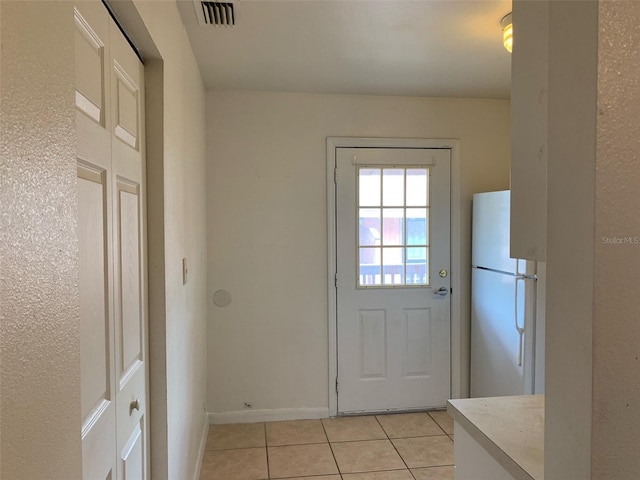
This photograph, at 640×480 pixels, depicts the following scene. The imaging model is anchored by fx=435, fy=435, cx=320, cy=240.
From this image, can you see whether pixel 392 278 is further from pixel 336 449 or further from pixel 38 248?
pixel 38 248

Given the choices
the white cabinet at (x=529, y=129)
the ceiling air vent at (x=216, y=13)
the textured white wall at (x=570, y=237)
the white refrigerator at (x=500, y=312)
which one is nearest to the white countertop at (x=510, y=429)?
the textured white wall at (x=570, y=237)

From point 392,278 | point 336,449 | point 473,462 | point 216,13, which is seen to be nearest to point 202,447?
point 336,449

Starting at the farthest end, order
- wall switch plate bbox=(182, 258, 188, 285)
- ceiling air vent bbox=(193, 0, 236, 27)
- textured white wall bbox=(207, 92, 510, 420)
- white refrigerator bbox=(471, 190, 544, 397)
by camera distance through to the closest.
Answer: textured white wall bbox=(207, 92, 510, 420) < white refrigerator bbox=(471, 190, 544, 397) < wall switch plate bbox=(182, 258, 188, 285) < ceiling air vent bbox=(193, 0, 236, 27)

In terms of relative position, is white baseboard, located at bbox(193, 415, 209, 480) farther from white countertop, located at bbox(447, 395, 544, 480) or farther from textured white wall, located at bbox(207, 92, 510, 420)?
white countertop, located at bbox(447, 395, 544, 480)

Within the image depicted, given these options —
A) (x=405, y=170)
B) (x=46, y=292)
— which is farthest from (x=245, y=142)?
(x=46, y=292)

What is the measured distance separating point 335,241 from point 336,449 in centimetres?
141

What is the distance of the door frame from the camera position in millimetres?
3211

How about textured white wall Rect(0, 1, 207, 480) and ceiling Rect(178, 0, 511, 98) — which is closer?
textured white wall Rect(0, 1, 207, 480)

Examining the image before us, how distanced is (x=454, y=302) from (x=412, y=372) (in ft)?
2.07

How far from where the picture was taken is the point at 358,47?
2352 millimetres

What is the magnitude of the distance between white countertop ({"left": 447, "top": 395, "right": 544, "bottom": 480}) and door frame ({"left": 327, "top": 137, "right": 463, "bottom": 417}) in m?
1.86

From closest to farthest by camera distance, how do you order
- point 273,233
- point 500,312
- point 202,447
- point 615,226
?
point 615,226 < point 202,447 < point 500,312 < point 273,233

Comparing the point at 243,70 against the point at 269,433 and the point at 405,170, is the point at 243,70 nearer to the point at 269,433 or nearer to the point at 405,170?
the point at 405,170

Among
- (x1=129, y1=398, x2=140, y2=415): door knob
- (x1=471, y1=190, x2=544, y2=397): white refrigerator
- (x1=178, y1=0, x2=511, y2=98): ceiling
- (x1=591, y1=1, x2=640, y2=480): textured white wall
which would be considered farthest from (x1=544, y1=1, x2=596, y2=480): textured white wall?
(x1=471, y1=190, x2=544, y2=397): white refrigerator
